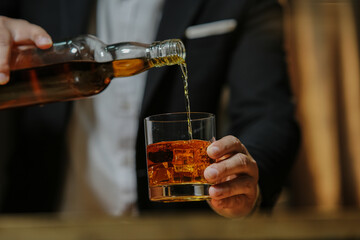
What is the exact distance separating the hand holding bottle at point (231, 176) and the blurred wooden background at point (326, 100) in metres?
1.47

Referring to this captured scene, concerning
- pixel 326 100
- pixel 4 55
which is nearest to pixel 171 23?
pixel 4 55

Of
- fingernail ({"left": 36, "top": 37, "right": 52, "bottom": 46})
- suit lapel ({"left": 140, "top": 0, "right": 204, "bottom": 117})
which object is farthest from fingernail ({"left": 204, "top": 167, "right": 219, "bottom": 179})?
suit lapel ({"left": 140, "top": 0, "right": 204, "bottom": 117})

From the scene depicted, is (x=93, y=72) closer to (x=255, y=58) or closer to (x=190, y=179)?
(x=190, y=179)

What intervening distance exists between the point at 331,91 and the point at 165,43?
159 centimetres

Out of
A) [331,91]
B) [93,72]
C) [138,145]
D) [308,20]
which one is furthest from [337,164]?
[93,72]

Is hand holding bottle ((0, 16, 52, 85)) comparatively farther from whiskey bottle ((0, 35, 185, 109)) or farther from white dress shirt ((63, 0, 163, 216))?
Result: white dress shirt ((63, 0, 163, 216))

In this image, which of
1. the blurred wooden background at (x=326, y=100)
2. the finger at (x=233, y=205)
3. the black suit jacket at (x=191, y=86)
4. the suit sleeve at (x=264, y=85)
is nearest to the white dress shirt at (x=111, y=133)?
the black suit jacket at (x=191, y=86)

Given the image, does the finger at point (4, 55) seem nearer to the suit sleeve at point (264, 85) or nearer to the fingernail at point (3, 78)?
the fingernail at point (3, 78)

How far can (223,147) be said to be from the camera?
623mm

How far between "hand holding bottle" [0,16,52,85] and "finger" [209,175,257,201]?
38cm

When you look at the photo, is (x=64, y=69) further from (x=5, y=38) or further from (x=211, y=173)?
(x=211, y=173)

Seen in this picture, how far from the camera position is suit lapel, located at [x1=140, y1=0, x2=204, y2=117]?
108cm

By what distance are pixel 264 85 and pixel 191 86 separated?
258 mm

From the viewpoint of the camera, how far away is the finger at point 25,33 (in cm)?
79
